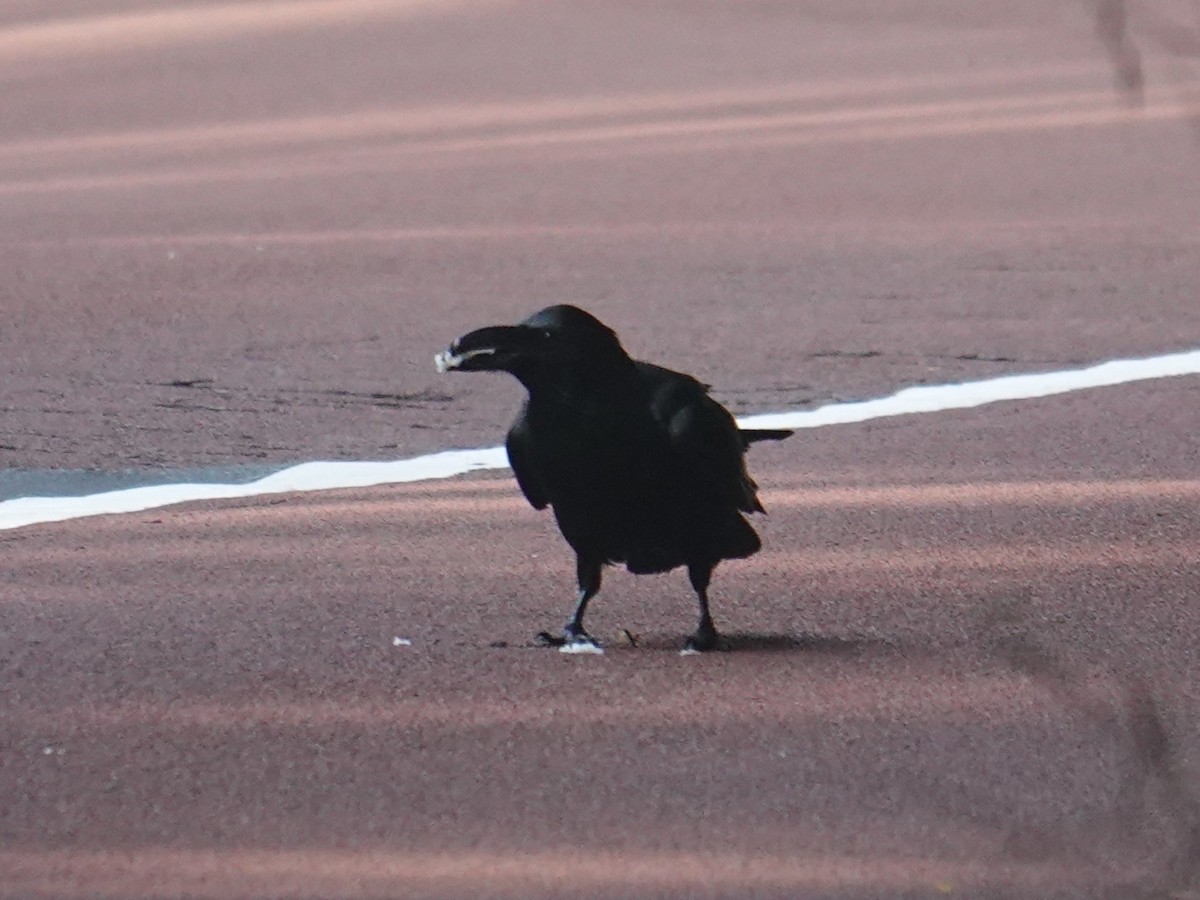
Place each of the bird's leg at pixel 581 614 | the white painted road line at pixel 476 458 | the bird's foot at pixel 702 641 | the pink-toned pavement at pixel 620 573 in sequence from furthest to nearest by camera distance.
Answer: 1. the white painted road line at pixel 476 458
2. the bird's foot at pixel 702 641
3. the bird's leg at pixel 581 614
4. the pink-toned pavement at pixel 620 573

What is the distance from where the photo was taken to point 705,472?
13.8 feet

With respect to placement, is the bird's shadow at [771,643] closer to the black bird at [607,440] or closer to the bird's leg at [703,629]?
the bird's leg at [703,629]

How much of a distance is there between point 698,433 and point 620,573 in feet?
4.98

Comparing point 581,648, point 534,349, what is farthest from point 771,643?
point 534,349

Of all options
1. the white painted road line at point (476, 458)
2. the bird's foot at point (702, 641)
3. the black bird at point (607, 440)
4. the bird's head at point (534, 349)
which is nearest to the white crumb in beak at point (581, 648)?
the bird's foot at point (702, 641)

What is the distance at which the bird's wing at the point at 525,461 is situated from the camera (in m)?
4.14

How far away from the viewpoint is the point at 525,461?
4.19m

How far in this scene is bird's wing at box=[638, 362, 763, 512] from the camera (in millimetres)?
4125

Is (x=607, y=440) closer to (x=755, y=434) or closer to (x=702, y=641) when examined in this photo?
(x=702, y=641)

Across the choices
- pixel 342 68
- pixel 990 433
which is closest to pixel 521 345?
pixel 990 433

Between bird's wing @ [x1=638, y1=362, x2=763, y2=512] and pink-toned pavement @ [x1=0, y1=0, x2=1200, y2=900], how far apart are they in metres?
0.44

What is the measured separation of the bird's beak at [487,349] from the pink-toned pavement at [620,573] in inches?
27.2

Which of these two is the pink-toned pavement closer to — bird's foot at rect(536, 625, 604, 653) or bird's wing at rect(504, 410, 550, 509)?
bird's foot at rect(536, 625, 604, 653)

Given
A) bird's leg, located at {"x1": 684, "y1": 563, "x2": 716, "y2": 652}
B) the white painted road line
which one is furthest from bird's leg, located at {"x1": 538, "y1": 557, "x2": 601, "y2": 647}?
Result: the white painted road line
